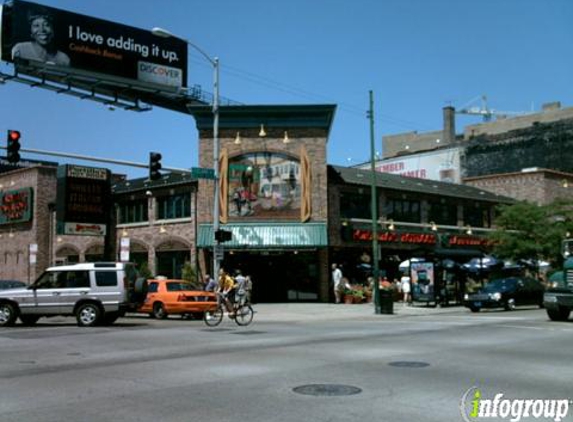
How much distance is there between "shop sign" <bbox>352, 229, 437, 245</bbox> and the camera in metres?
36.1

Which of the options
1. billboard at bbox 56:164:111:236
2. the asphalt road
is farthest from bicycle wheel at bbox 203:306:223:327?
billboard at bbox 56:164:111:236

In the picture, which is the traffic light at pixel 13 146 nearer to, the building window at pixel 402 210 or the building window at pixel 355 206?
the building window at pixel 355 206

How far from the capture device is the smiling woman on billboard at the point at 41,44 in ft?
158

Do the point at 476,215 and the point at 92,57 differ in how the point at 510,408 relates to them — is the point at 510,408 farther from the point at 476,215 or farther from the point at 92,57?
the point at 92,57

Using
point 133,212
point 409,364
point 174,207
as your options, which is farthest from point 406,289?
point 409,364

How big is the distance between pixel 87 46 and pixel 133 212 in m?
17.1

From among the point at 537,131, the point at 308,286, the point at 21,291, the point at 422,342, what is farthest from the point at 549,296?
the point at 537,131

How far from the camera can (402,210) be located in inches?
1576

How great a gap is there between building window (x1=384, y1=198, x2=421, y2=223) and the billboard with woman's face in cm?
691

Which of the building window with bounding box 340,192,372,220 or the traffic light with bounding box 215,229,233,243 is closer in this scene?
the traffic light with bounding box 215,229,233,243

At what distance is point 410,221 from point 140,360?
29492 mm

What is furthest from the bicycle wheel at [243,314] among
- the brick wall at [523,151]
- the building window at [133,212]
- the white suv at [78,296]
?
the brick wall at [523,151]

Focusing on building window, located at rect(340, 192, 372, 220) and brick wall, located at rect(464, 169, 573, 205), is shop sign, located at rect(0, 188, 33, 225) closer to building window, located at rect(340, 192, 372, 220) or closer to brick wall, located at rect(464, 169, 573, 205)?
building window, located at rect(340, 192, 372, 220)

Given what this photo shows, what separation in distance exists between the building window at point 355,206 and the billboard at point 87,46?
24.4 metres
